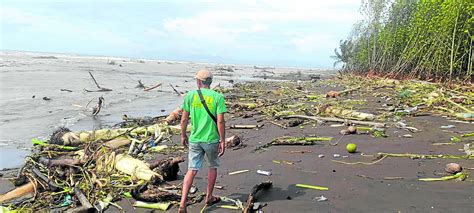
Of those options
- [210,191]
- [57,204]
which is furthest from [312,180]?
[57,204]

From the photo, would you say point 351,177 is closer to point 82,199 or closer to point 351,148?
point 351,148

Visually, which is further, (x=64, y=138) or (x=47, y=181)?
(x=64, y=138)

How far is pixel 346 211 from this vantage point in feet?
16.9

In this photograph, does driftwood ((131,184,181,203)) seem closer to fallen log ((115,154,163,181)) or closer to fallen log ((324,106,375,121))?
fallen log ((115,154,163,181))

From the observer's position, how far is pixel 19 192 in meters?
6.56

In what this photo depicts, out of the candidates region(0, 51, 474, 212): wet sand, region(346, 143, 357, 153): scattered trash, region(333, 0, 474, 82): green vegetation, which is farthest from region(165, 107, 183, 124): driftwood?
region(333, 0, 474, 82): green vegetation

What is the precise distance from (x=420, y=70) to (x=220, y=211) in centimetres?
2483

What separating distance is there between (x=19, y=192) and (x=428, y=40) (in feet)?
81.0

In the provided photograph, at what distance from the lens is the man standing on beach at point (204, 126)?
5.44 metres

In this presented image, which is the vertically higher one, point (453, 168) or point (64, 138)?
point (453, 168)

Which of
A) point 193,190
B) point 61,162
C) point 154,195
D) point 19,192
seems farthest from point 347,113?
point 19,192

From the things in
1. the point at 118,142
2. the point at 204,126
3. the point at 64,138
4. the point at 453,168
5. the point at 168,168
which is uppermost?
the point at 204,126

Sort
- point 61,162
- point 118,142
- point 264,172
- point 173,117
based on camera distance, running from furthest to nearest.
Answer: point 173,117, point 118,142, point 61,162, point 264,172

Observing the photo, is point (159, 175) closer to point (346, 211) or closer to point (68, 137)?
point (346, 211)
